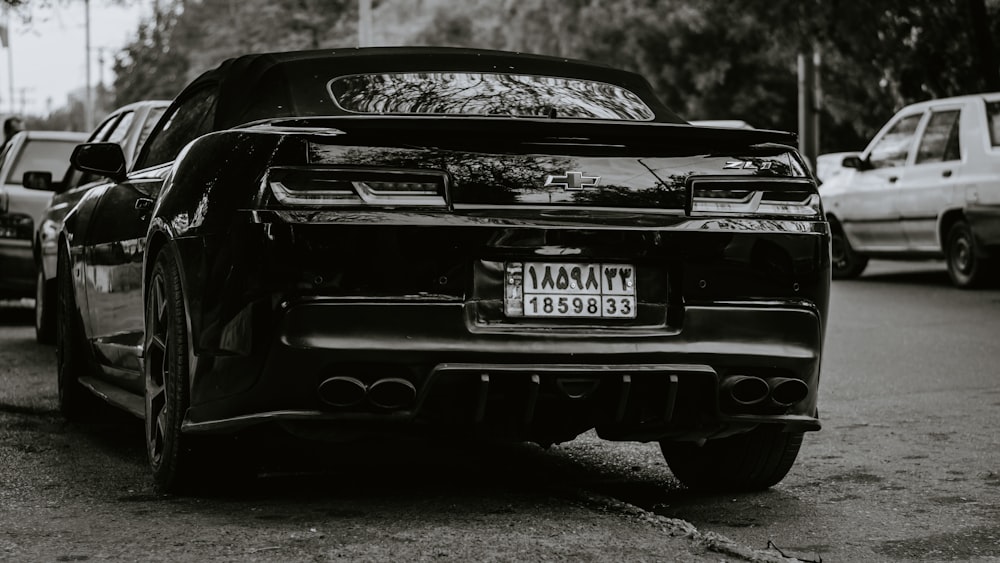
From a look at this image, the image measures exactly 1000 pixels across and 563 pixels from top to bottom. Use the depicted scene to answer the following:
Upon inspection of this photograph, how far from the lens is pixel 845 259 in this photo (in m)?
17.5

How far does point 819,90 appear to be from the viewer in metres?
27.9

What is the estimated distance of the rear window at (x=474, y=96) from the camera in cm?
550

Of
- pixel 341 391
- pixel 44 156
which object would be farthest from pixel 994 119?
pixel 341 391

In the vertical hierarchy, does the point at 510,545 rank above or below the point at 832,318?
above

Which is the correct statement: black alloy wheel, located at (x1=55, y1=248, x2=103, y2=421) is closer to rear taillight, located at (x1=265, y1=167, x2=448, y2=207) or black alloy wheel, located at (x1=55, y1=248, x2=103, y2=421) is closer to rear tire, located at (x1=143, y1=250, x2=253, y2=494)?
rear tire, located at (x1=143, y1=250, x2=253, y2=494)

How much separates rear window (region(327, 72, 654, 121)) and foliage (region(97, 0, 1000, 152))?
15.3m

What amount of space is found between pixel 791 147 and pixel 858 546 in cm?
128

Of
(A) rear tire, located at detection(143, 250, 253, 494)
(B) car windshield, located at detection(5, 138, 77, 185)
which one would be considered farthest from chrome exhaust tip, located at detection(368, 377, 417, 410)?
(B) car windshield, located at detection(5, 138, 77, 185)

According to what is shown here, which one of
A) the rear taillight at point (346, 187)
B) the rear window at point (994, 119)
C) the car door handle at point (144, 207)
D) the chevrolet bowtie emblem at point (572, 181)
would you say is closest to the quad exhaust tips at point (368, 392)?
the rear taillight at point (346, 187)

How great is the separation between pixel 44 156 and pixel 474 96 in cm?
946

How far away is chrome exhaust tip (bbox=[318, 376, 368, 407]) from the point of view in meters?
4.67

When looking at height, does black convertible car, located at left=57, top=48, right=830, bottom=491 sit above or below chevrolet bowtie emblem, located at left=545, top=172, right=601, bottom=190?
below

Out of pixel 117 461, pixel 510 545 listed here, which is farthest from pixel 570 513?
pixel 117 461

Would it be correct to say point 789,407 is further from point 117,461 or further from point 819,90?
point 819,90
